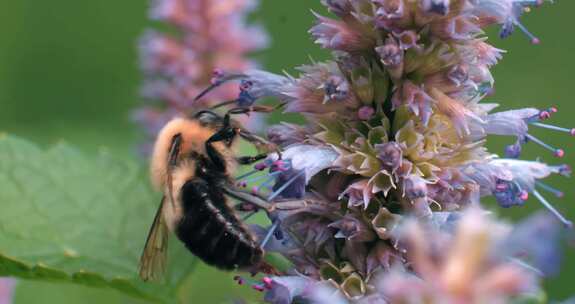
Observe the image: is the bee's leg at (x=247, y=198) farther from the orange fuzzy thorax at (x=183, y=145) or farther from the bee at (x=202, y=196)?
the orange fuzzy thorax at (x=183, y=145)

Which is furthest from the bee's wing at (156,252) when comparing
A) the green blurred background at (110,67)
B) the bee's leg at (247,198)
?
the green blurred background at (110,67)

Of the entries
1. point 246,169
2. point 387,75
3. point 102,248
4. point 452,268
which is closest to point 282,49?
point 246,169

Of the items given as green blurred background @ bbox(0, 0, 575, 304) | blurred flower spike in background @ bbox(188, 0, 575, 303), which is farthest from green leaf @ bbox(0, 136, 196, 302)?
green blurred background @ bbox(0, 0, 575, 304)

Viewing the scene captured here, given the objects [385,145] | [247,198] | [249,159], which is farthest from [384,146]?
[249,159]

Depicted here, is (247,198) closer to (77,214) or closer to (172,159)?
(172,159)

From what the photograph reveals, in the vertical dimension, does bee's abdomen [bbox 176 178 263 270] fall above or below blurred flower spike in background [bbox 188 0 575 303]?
below

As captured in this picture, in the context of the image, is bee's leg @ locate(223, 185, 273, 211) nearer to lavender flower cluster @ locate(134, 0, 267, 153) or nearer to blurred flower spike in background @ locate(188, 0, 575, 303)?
blurred flower spike in background @ locate(188, 0, 575, 303)
